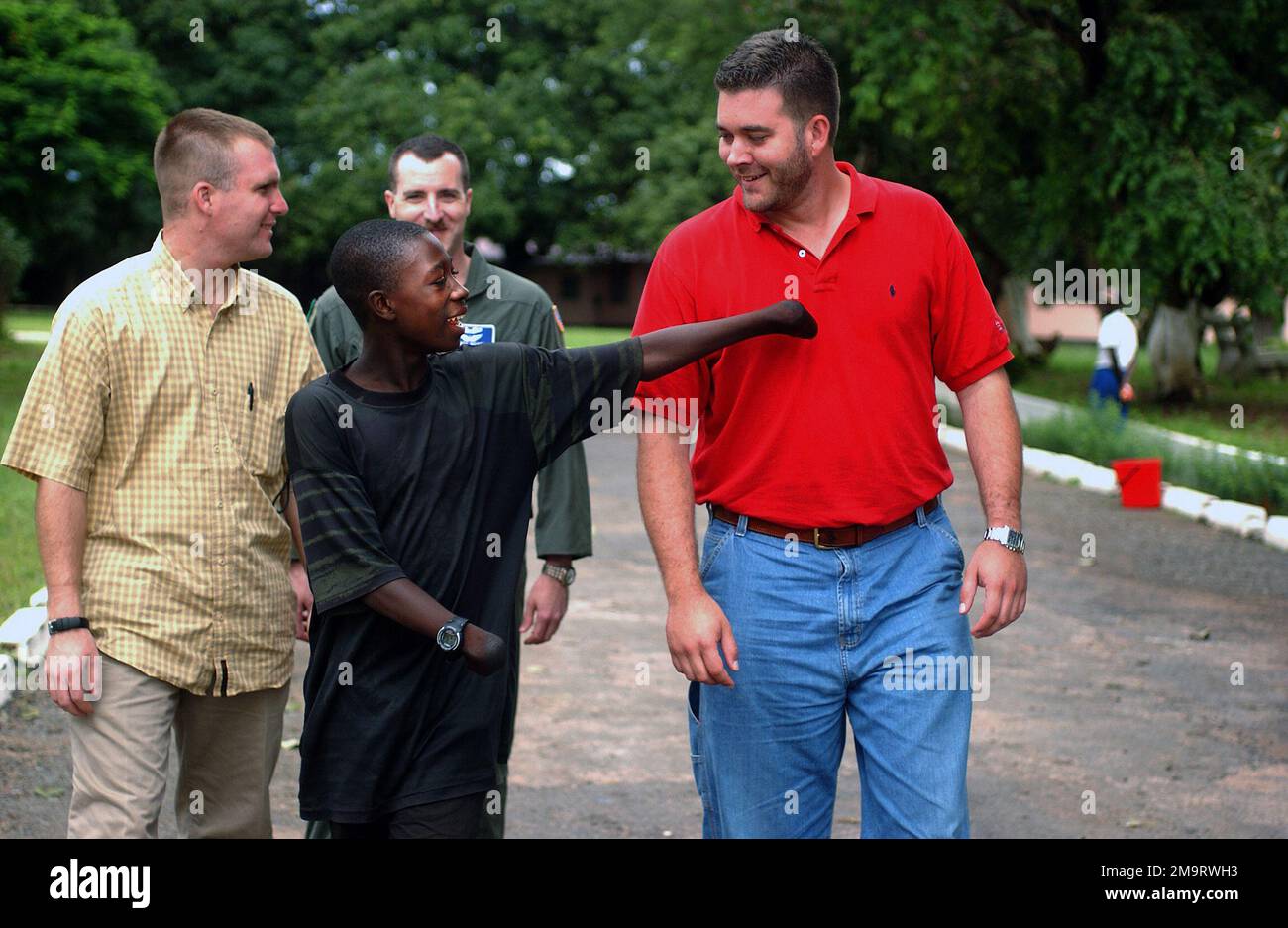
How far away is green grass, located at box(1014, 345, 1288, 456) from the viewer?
63.6 ft

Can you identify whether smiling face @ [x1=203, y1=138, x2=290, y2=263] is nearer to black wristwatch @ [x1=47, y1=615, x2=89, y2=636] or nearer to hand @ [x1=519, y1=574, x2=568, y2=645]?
black wristwatch @ [x1=47, y1=615, x2=89, y2=636]

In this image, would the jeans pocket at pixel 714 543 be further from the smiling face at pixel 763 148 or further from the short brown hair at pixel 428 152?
the short brown hair at pixel 428 152

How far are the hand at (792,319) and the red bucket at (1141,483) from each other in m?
11.3

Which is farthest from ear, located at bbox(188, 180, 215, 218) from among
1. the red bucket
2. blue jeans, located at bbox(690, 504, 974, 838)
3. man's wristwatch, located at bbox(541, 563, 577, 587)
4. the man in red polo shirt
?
the red bucket

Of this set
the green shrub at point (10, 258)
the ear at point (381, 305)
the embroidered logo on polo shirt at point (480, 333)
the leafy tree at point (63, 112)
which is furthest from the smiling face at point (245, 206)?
the green shrub at point (10, 258)

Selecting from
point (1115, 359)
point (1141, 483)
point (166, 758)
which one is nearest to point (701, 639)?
point (166, 758)

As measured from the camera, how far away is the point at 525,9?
44.4 meters

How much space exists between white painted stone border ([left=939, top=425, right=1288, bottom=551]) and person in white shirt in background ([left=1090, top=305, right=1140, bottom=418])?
3.87 ft

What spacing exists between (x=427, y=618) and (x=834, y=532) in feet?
3.00

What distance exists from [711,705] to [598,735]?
337cm

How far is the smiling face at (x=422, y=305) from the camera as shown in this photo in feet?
11.3

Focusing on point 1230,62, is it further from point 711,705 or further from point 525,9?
point 525,9

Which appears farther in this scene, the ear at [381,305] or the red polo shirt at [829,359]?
the red polo shirt at [829,359]

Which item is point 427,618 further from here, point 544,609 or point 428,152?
point 428,152
